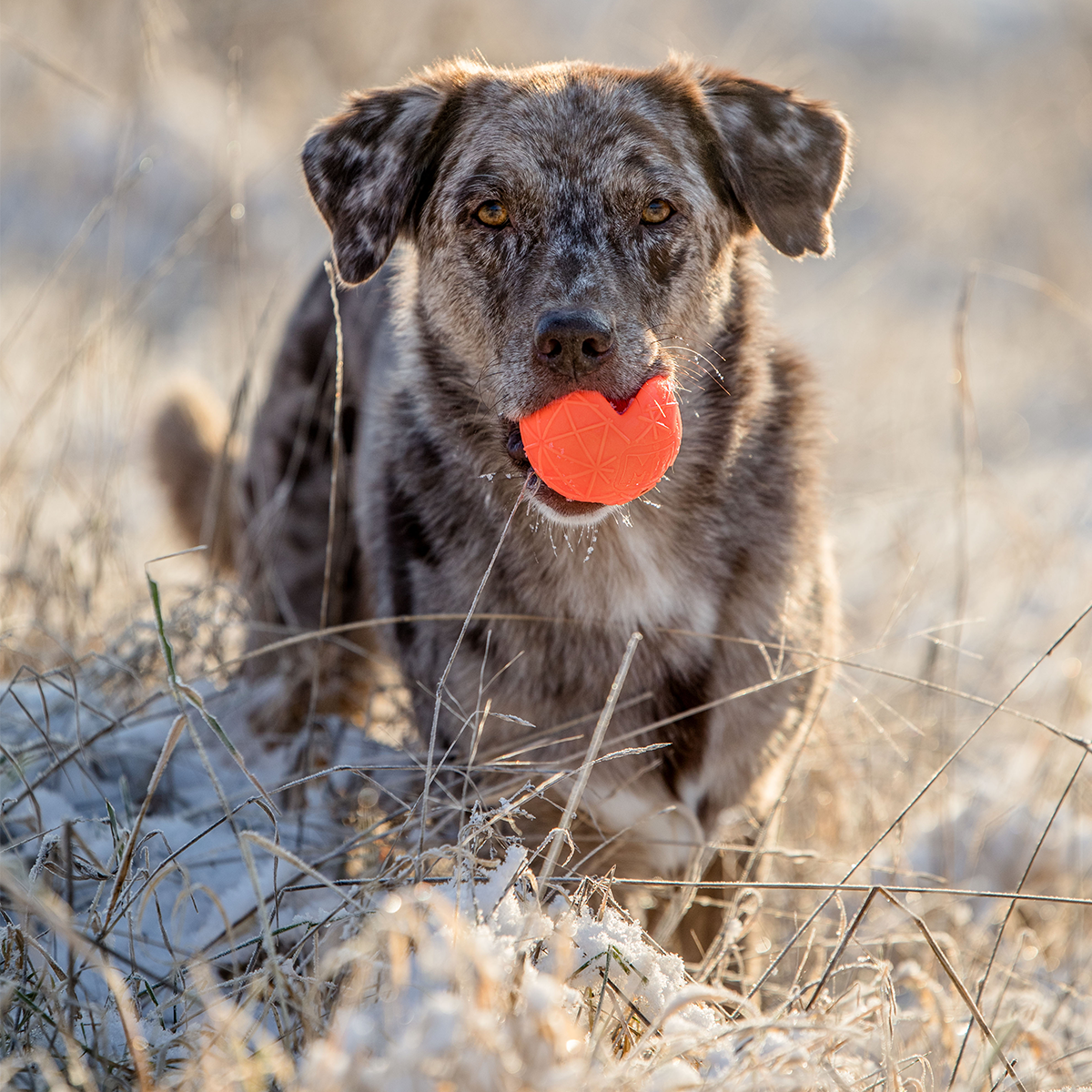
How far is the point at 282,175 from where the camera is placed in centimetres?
905

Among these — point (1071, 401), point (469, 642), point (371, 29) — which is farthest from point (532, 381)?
point (371, 29)

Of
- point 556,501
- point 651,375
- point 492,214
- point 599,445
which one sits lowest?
point 556,501

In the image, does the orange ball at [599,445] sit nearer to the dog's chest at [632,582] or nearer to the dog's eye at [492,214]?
the dog's chest at [632,582]

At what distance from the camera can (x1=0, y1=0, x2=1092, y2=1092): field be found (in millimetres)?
1583

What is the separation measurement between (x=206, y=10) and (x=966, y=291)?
8905 millimetres

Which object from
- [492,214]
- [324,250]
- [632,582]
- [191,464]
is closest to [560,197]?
[492,214]

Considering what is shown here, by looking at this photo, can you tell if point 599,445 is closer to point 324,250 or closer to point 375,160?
point 375,160

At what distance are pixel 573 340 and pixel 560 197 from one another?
0.49 m

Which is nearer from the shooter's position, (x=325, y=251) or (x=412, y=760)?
(x=412, y=760)

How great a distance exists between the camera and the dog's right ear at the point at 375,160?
2.65 m

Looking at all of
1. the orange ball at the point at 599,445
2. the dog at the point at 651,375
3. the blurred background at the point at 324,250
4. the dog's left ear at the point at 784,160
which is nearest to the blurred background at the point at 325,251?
the blurred background at the point at 324,250

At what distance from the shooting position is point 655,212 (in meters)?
2.53

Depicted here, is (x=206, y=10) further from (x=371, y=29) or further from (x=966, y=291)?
(x=966, y=291)

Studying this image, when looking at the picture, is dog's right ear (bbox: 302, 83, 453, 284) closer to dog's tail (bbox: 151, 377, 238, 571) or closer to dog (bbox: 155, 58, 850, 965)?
dog (bbox: 155, 58, 850, 965)
